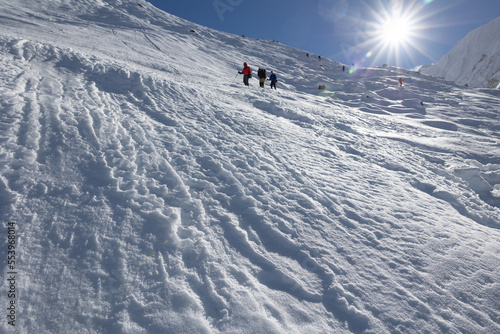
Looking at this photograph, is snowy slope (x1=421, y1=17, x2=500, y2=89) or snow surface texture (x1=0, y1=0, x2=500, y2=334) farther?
snowy slope (x1=421, y1=17, x2=500, y2=89)

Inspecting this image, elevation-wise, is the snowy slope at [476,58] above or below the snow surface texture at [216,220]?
above

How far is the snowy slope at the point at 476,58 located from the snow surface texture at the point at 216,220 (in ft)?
230

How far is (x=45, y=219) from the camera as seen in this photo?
254 cm

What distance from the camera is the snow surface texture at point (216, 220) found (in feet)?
7.09

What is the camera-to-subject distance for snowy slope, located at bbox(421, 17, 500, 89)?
5997 centimetres

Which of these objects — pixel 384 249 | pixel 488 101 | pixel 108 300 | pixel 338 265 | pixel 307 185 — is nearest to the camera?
pixel 108 300

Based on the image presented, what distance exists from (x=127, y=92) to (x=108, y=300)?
5717 mm

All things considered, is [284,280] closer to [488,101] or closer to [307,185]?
[307,185]

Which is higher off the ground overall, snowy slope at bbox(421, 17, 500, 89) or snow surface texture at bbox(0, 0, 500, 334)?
snowy slope at bbox(421, 17, 500, 89)

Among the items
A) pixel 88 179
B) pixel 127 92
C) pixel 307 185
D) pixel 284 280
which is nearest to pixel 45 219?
pixel 88 179

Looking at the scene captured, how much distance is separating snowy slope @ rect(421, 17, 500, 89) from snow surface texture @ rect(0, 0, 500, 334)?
7022 centimetres

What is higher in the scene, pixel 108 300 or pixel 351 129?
pixel 351 129

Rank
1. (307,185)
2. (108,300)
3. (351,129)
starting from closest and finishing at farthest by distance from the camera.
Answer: (108,300)
(307,185)
(351,129)

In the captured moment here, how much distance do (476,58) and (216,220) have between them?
93023 mm
